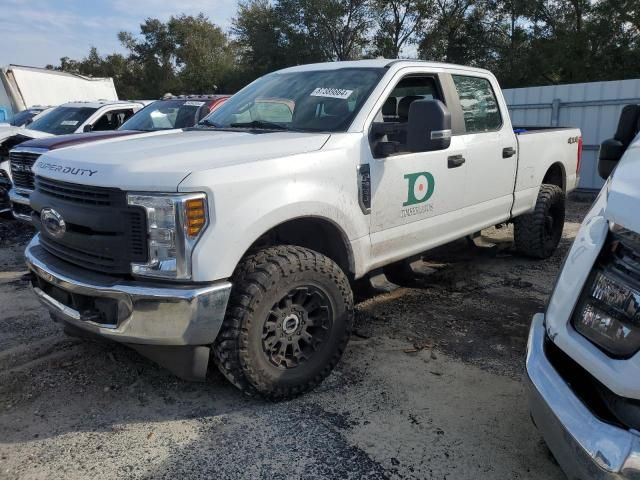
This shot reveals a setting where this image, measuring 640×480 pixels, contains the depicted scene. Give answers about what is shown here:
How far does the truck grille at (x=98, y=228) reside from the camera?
2.60 metres

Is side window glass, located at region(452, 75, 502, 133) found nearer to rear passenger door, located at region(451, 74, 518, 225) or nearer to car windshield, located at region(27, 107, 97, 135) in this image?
rear passenger door, located at region(451, 74, 518, 225)

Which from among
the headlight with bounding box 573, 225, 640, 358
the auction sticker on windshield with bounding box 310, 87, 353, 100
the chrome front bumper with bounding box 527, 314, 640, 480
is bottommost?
the chrome front bumper with bounding box 527, 314, 640, 480

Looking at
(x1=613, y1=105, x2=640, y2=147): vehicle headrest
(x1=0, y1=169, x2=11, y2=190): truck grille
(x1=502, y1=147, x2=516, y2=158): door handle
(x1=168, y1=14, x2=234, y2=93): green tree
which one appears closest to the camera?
(x1=613, y1=105, x2=640, y2=147): vehicle headrest

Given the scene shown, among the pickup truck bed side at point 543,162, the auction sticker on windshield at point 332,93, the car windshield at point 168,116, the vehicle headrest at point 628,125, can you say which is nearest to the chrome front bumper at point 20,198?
the car windshield at point 168,116

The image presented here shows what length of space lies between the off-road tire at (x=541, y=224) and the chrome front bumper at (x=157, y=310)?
4058mm

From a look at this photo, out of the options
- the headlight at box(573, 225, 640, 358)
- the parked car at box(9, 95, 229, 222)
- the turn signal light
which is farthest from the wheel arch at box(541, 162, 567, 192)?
the turn signal light

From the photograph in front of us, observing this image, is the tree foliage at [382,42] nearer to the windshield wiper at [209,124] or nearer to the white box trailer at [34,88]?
the white box trailer at [34,88]

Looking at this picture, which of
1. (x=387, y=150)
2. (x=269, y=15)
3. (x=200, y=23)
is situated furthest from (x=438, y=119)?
(x=200, y=23)

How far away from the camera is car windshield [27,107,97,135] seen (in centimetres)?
866

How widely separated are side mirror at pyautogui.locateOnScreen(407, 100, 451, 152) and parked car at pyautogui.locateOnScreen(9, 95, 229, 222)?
11.6ft

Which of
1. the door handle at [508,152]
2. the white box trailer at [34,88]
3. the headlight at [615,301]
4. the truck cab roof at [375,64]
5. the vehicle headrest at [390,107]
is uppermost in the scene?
the white box trailer at [34,88]

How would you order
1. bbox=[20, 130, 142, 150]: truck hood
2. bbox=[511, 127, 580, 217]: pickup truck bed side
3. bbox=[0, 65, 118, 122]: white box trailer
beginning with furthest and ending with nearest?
bbox=[0, 65, 118, 122]: white box trailer, bbox=[20, 130, 142, 150]: truck hood, bbox=[511, 127, 580, 217]: pickup truck bed side

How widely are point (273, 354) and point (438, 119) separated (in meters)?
1.71

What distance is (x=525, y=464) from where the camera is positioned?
2574 mm
